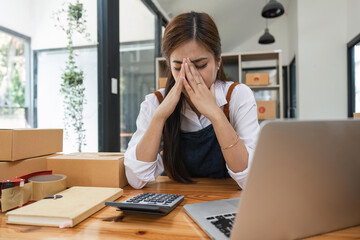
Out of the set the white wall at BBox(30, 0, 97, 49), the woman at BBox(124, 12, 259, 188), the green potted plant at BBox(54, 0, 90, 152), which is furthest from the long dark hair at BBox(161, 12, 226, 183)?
the white wall at BBox(30, 0, 97, 49)

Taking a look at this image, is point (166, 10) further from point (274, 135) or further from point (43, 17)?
point (274, 135)

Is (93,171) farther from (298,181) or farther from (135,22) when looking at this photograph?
(135,22)

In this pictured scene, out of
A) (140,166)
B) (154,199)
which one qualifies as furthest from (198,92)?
(154,199)

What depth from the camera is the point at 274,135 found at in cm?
35

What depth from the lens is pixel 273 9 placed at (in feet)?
9.83

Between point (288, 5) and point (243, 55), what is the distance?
3072 millimetres

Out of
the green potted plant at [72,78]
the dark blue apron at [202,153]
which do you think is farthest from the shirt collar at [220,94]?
the green potted plant at [72,78]

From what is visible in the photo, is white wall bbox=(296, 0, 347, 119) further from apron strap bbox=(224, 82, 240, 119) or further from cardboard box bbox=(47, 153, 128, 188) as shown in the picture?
cardboard box bbox=(47, 153, 128, 188)

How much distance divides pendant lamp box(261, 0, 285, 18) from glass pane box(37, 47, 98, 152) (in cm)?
210

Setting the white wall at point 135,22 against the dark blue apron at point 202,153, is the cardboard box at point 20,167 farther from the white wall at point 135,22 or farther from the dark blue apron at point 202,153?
the white wall at point 135,22

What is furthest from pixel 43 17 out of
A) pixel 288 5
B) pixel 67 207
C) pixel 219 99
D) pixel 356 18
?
pixel 288 5

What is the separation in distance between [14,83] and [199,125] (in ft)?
3.98

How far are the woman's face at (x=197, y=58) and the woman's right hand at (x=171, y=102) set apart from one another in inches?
1.5

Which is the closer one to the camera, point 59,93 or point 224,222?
point 224,222
